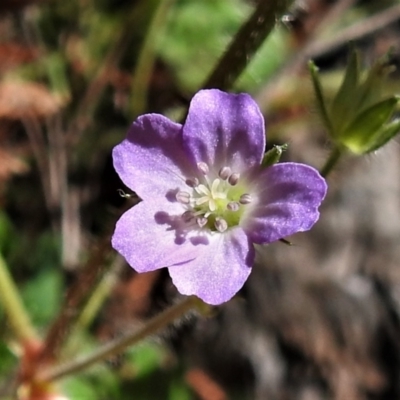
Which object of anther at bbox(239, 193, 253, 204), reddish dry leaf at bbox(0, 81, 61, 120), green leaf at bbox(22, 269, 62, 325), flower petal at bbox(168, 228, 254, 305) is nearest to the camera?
flower petal at bbox(168, 228, 254, 305)

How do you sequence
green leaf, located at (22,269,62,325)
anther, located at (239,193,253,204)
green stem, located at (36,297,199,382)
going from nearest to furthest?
anther, located at (239,193,253,204) < green stem, located at (36,297,199,382) < green leaf, located at (22,269,62,325)

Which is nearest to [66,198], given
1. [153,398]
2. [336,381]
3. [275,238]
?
[153,398]

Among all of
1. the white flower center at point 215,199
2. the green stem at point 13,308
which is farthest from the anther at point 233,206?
the green stem at point 13,308

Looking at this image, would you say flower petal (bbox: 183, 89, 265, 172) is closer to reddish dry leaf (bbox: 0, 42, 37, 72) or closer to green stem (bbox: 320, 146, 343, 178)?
green stem (bbox: 320, 146, 343, 178)

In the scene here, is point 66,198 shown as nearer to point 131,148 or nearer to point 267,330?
point 267,330

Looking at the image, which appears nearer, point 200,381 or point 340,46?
point 200,381

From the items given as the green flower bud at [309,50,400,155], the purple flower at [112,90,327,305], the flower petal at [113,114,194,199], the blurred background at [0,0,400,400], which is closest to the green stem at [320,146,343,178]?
the green flower bud at [309,50,400,155]

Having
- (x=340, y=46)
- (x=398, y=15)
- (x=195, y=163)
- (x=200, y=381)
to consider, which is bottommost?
(x=200, y=381)

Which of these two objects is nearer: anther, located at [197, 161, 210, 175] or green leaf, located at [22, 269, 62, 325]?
anther, located at [197, 161, 210, 175]
